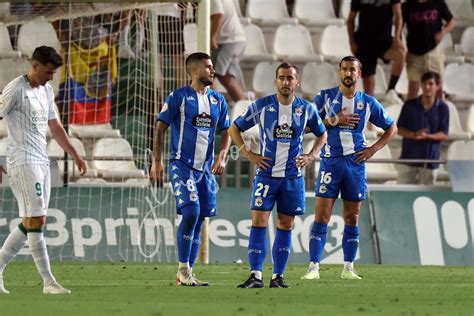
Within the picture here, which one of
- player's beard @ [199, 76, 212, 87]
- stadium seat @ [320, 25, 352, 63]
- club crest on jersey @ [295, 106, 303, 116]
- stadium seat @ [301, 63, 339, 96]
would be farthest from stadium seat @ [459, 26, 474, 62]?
club crest on jersey @ [295, 106, 303, 116]

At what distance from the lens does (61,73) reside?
18047 millimetres

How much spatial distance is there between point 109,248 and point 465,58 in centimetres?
829

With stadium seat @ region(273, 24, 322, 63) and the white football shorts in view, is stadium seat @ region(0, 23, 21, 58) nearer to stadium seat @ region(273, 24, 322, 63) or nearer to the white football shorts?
stadium seat @ region(273, 24, 322, 63)

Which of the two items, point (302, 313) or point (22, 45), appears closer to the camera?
point (302, 313)

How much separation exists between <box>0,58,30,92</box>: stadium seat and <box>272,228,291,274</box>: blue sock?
7.21 meters

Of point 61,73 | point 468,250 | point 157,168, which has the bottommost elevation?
point 468,250

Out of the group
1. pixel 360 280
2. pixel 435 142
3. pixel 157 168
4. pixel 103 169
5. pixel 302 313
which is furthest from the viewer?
pixel 435 142

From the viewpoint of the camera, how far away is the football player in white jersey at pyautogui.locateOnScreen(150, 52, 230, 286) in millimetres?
11290

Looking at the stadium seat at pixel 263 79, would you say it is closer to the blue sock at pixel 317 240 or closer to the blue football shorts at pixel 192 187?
the blue sock at pixel 317 240

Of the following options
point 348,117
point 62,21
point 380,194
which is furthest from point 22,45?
point 348,117

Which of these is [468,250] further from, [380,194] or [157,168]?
[157,168]

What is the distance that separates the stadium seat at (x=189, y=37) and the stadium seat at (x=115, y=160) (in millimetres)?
1578

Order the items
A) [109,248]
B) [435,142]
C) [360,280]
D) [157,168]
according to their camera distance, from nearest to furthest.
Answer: [157,168]
[360,280]
[109,248]
[435,142]

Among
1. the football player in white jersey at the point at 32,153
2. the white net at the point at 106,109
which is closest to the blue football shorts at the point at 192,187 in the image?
the football player in white jersey at the point at 32,153
